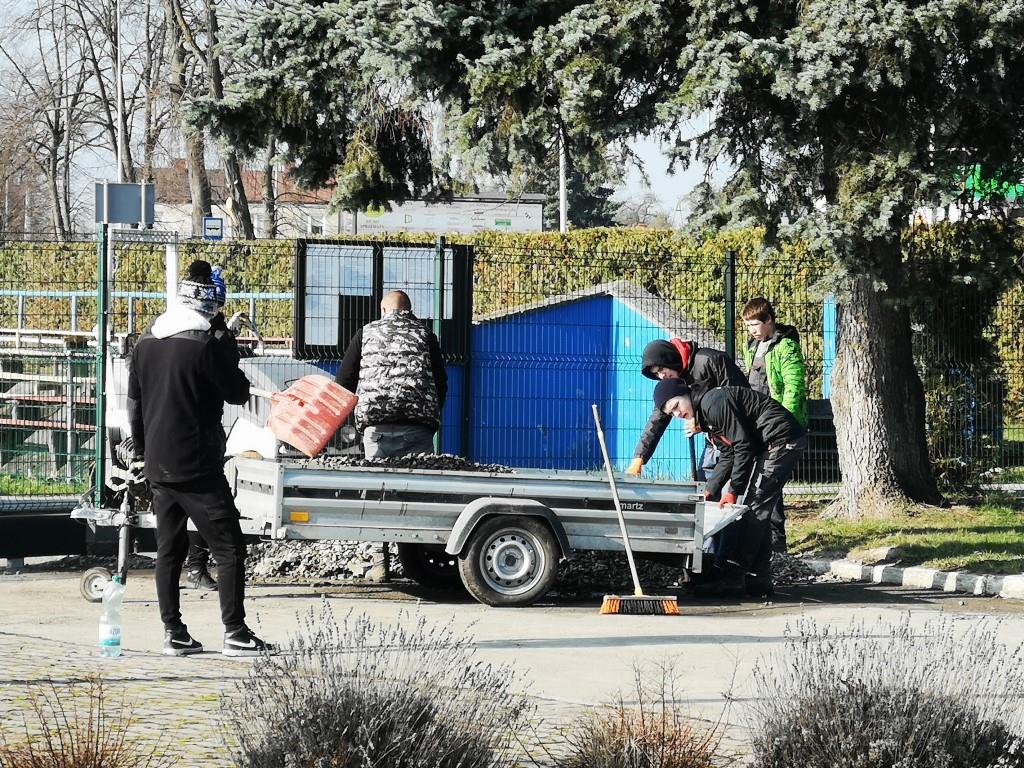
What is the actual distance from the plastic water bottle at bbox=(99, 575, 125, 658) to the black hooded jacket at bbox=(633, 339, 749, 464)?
4.61 meters

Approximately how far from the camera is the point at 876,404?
52.6 feet

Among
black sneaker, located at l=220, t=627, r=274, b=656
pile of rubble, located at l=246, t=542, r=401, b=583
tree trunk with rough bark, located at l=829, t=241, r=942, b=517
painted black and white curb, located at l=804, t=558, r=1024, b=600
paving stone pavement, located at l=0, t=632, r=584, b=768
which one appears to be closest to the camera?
paving stone pavement, located at l=0, t=632, r=584, b=768

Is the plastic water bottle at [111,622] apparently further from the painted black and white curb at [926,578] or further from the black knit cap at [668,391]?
the painted black and white curb at [926,578]

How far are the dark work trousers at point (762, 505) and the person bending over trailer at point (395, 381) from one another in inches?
93.1

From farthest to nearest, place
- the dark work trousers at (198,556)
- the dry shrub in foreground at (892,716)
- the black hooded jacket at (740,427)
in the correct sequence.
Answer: the black hooded jacket at (740,427) < the dark work trousers at (198,556) < the dry shrub in foreground at (892,716)

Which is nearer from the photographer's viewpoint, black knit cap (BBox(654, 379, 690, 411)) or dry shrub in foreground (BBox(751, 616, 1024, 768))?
dry shrub in foreground (BBox(751, 616, 1024, 768))

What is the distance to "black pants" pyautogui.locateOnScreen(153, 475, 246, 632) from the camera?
8.22 m

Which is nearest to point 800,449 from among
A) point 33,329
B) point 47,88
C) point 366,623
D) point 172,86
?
point 366,623

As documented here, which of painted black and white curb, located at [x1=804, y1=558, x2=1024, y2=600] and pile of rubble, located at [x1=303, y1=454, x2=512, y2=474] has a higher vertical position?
pile of rubble, located at [x1=303, y1=454, x2=512, y2=474]

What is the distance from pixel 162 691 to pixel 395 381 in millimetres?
4393

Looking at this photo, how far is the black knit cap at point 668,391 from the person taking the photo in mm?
11492

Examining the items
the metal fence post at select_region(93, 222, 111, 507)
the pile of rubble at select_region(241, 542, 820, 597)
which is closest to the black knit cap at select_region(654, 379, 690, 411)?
the pile of rubble at select_region(241, 542, 820, 597)

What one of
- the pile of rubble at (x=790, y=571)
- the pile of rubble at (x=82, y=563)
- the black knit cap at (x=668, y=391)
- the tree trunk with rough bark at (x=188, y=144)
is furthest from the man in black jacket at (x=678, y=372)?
the tree trunk with rough bark at (x=188, y=144)

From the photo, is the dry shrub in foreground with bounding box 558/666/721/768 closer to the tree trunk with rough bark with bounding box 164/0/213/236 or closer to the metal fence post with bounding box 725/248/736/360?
the metal fence post with bounding box 725/248/736/360
